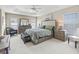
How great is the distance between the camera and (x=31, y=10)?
8.68ft

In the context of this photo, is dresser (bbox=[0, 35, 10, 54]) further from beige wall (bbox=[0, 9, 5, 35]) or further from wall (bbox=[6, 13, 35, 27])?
wall (bbox=[6, 13, 35, 27])

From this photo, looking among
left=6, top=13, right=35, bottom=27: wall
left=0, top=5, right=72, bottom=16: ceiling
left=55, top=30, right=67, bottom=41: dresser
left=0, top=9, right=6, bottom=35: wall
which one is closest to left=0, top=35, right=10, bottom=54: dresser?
left=0, top=9, right=6, bottom=35: wall

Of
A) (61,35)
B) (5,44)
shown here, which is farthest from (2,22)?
(61,35)

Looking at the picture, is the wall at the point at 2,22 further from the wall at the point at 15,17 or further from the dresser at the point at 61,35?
the dresser at the point at 61,35

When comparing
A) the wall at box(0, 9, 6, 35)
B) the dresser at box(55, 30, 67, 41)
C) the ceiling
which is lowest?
the dresser at box(55, 30, 67, 41)

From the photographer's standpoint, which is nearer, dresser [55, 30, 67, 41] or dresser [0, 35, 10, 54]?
dresser [0, 35, 10, 54]

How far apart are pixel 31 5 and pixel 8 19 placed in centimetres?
79

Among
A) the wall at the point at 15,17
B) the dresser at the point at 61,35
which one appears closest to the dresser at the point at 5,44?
the wall at the point at 15,17

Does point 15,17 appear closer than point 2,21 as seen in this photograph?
No

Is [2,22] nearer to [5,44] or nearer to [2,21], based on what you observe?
[2,21]

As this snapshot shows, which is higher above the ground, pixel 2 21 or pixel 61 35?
pixel 2 21

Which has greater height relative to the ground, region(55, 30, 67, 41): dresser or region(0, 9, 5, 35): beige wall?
region(0, 9, 5, 35): beige wall
